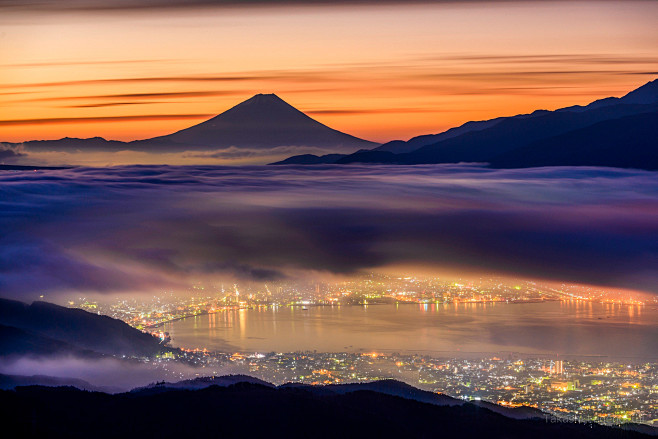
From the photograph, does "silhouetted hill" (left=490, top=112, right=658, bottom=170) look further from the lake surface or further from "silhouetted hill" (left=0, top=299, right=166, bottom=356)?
"silhouetted hill" (left=0, top=299, right=166, bottom=356)

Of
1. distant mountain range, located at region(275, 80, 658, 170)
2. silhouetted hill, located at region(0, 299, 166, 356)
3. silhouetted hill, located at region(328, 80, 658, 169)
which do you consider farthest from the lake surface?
silhouetted hill, located at region(328, 80, 658, 169)

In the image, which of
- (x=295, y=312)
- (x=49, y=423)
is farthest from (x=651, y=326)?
(x=49, y=423)

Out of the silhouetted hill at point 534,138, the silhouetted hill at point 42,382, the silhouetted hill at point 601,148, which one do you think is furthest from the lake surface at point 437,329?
the silhouetted hill at point 534,138

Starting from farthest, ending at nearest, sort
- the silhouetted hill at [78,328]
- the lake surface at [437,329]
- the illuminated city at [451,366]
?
the lake surface at [437,329] → the silhouetted hill at [78,328] → the illuminated city at [451,366]

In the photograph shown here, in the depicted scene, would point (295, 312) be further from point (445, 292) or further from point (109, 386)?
point (109, 386)

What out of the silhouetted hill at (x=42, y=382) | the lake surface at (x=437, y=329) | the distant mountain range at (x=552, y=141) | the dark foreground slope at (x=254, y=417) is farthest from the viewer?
the distant mountain range at (x=552, y=141)

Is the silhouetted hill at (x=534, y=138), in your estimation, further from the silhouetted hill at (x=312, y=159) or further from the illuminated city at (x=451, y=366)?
the illuminated city at (x=451, y=366)
